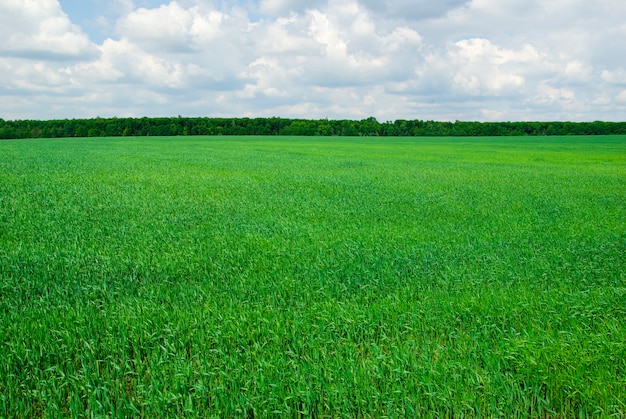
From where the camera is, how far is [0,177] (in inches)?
830

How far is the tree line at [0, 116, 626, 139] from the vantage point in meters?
97.4

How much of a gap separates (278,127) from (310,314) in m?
103

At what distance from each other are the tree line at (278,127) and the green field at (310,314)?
92424 mm

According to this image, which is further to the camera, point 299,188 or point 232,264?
point 299,188

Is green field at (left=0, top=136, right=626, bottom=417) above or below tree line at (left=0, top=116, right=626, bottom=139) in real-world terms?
below

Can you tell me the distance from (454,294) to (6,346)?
17.7 ft

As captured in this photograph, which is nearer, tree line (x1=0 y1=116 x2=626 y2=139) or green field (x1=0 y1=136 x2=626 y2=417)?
green field (x1=0 y1=136 x2=626 y2=417)

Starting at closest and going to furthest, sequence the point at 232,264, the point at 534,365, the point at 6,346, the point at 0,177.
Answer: the point at 534,365
the point at 6,346
the point at 232,264
the point at 0,177

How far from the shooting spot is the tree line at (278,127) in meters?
97.4

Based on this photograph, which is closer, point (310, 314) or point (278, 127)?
point (310, 314)

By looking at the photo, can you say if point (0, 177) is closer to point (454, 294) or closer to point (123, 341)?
point (123, 341)

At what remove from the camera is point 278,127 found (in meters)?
106

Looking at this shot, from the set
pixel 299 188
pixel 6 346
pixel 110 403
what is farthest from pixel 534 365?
pixel 299 188

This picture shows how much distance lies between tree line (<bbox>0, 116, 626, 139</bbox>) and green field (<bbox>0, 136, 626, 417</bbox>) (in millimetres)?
92424
